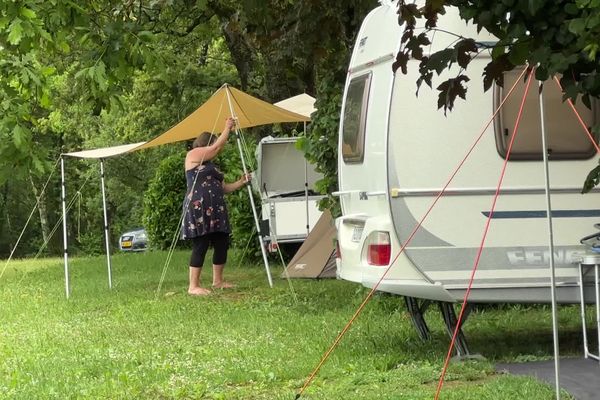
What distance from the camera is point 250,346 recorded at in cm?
861

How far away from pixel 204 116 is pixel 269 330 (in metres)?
4.54

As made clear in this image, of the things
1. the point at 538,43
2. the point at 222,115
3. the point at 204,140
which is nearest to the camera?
the point at 538,43

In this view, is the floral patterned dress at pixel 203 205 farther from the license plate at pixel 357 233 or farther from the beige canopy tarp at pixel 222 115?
the license plate at pixel 357 233

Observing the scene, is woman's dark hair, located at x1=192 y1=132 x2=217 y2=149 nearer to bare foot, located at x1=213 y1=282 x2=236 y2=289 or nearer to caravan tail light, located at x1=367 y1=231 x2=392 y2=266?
bare foot, located at x1=213 y1=282 x2=236 y2=289

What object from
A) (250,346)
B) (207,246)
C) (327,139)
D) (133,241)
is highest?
(327,139)

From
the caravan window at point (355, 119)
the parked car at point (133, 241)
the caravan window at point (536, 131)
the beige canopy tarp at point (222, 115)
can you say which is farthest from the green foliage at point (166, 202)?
the caravan window at point (536, 131)

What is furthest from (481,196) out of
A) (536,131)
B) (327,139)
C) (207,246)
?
(207,246)

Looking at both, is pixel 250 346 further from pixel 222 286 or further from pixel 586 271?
pixel 222 286

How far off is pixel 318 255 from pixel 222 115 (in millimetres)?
2428

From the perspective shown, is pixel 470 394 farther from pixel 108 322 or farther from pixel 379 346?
pixel 108 322

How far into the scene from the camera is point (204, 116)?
13352 mm

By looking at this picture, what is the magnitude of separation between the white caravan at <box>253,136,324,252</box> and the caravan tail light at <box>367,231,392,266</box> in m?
8.06

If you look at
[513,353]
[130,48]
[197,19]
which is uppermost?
[197,19]

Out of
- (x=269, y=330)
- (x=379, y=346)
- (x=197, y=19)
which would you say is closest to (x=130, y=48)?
(x=379, y=346)
